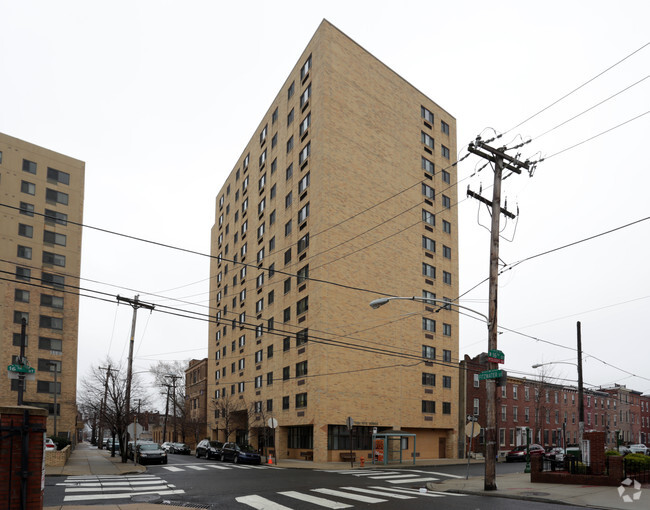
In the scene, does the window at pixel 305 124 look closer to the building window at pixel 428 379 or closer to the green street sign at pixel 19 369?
the building window at pixel 428 379

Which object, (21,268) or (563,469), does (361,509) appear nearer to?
(563,469)

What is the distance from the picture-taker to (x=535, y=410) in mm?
69250

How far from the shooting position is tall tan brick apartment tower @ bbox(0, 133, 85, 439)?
64.1 metres

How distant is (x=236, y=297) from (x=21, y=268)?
82.5 ft

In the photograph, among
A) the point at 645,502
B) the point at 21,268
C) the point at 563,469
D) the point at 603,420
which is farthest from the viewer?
Result: the point at 603,420

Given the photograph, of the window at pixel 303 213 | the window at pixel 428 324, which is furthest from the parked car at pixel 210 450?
the window at pixel 428 324

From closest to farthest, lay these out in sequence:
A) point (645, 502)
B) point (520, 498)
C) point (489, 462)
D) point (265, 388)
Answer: point (645, 502)
point (520, 498)
point (489, 462)
point (265, 388)

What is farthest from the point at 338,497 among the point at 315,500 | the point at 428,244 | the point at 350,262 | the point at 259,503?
the point at 428,244

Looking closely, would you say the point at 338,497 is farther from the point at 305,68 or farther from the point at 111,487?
the point at 305,68

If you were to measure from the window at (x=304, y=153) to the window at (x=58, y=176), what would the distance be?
37259 millimetres

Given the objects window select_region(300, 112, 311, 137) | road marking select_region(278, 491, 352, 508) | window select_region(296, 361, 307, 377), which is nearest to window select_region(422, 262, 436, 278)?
window select_region(296, 361, 307, 377)

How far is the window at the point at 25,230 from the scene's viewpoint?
217 feet

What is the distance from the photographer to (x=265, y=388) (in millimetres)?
51938

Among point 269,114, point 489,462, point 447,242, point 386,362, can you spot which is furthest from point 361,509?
point 269,114
